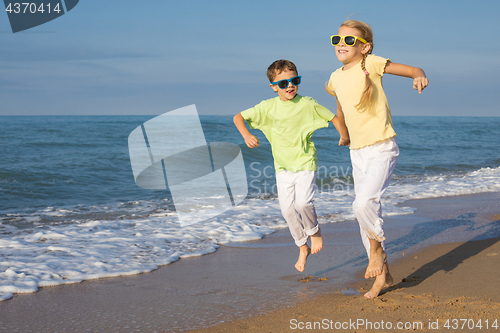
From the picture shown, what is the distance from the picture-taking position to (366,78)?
9.75 feet

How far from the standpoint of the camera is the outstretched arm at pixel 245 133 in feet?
11.6

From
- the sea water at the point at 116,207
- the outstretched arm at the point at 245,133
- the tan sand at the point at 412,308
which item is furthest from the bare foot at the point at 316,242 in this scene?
the sea water at the point at 116,207

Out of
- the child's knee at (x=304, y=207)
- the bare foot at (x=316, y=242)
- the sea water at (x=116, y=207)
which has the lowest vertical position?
the sea water at (x=116, y=207)

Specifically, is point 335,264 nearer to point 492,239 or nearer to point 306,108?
point 306,108

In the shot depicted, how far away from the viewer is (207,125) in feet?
97.2

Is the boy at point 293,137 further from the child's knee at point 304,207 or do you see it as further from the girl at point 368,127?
the girl at point 368,127

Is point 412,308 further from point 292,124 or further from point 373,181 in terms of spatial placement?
point 292,124

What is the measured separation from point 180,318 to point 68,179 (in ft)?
Answer: 33.2

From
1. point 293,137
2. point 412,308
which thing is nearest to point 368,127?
point 293,137

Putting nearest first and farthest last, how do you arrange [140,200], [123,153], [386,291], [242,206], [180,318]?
[180,318]
[386,291]
[242,206]
[140,200]
[123,153]

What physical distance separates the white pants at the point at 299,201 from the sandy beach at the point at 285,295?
410 mm

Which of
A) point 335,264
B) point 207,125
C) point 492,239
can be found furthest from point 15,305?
point 207,125

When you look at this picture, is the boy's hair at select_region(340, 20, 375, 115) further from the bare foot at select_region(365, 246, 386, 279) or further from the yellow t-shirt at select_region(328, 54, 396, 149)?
the bare foot at select_region(365, 246, 386, 279)

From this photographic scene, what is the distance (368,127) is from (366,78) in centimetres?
34
